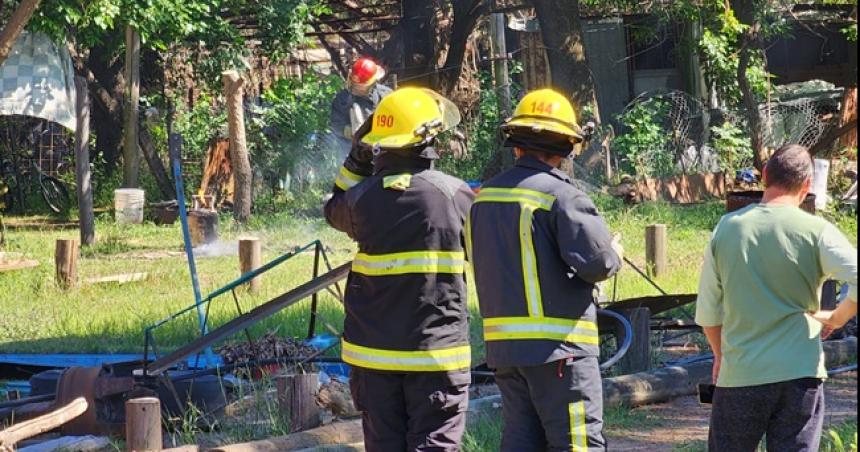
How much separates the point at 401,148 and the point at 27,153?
65.9 ft

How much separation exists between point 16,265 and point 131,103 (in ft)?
20.6

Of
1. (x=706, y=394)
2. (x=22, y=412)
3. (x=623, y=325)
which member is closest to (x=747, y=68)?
(x=623, y=325)

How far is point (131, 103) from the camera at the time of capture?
19922mm

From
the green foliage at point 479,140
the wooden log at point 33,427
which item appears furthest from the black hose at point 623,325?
the green foliage at point 479,140

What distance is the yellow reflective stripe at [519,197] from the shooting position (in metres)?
4.80

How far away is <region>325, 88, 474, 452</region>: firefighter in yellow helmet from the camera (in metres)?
4.96

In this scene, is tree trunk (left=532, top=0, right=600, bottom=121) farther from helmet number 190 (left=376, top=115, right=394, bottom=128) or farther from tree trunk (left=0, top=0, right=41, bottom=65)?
helmet number 190 (left=376, top=115, right=394, bottom=128)

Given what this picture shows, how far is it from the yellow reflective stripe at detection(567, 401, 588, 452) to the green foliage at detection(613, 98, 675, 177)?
15.9 m

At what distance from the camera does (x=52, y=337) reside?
10.6 metres

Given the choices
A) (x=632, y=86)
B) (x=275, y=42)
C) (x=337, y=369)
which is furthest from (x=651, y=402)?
(x=632, y=86)

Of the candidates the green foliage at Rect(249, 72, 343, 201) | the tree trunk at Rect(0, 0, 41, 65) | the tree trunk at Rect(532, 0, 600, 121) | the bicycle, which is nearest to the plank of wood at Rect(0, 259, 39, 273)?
the tree trunk at Rect(0, 0, 41, 65)

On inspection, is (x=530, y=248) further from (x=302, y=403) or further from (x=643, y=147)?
(x=643, y=147)

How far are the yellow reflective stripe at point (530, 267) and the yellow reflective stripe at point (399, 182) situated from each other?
48 cm

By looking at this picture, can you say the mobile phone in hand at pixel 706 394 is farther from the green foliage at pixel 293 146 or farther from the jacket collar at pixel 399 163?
the green foliage at pixel 293 146
